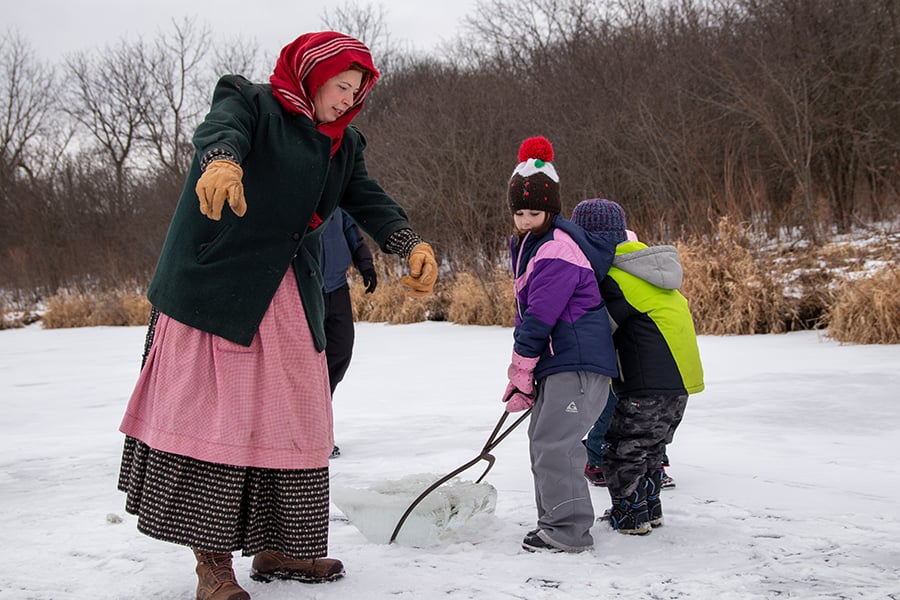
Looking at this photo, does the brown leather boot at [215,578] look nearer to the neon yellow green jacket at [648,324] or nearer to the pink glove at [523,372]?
the pink glove at [523,372]

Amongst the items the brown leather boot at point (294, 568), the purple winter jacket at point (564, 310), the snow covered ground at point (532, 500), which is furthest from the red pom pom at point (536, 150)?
the brown leather boot at point (294, 568)

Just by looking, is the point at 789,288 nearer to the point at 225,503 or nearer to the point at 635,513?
the point at 635,513

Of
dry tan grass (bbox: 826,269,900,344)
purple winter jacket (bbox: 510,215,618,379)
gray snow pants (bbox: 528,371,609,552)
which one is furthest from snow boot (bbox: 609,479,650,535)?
dry tan grass (bbox: 826,269,900,344)

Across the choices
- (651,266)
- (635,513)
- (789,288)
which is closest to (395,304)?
(789,288)

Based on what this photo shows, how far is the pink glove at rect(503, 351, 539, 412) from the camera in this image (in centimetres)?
273

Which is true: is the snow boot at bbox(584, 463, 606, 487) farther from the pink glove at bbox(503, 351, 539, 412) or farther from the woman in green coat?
the woman in green coat

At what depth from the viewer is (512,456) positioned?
4.01 m

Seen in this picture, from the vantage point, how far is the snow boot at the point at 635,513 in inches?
112

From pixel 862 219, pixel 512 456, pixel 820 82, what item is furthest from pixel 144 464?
pixel 820 82

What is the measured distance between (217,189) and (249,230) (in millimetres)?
388

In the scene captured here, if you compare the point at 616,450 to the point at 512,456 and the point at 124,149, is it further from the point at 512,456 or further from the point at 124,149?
the point at 124,149

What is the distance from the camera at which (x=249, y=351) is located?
7.41ft

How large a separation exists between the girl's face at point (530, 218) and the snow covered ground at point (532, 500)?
1.03 meters


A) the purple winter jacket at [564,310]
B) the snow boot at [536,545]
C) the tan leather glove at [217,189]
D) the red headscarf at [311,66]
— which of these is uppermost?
the red headscarf at [311,66]
